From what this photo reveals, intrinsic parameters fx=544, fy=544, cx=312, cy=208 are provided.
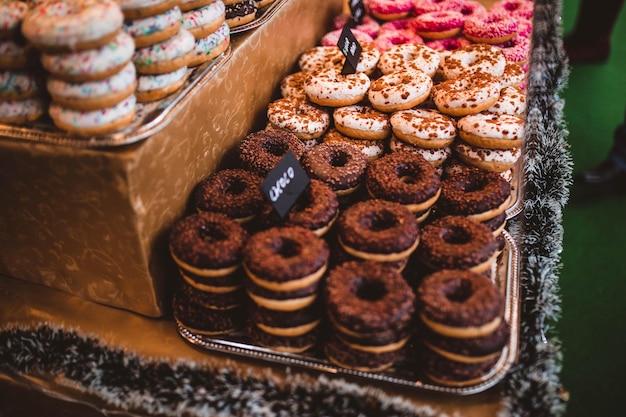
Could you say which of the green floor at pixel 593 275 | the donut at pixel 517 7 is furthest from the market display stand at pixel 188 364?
the donut at pixel 517 7

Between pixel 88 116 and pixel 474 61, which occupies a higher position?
pixel 88 116

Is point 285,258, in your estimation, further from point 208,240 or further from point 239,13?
point 239,13

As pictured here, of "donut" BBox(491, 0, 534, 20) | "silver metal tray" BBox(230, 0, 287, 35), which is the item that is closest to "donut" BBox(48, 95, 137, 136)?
"silver metal tray" BBox(230, 0, 287, 35)

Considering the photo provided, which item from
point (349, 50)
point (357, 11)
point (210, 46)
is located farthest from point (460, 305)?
point (357, 11)

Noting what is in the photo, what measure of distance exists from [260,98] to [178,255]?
3.43ft

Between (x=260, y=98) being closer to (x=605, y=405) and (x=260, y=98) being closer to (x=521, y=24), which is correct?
(x=521, y=24)

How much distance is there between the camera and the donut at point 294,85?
251 centimetres

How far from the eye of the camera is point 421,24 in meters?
2.95

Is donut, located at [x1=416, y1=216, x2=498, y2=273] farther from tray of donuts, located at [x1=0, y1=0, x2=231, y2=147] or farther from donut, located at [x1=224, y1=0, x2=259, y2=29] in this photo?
donut, located at [x1=224, y1=0, x2=259, y2=29]

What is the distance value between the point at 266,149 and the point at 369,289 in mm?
812

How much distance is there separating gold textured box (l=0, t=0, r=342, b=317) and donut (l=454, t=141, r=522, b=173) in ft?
3.13

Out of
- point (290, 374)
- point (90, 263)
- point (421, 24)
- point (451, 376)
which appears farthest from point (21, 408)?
point (421, 24)

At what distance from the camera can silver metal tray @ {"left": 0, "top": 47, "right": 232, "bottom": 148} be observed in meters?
1.55

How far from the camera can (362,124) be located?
228 cm
